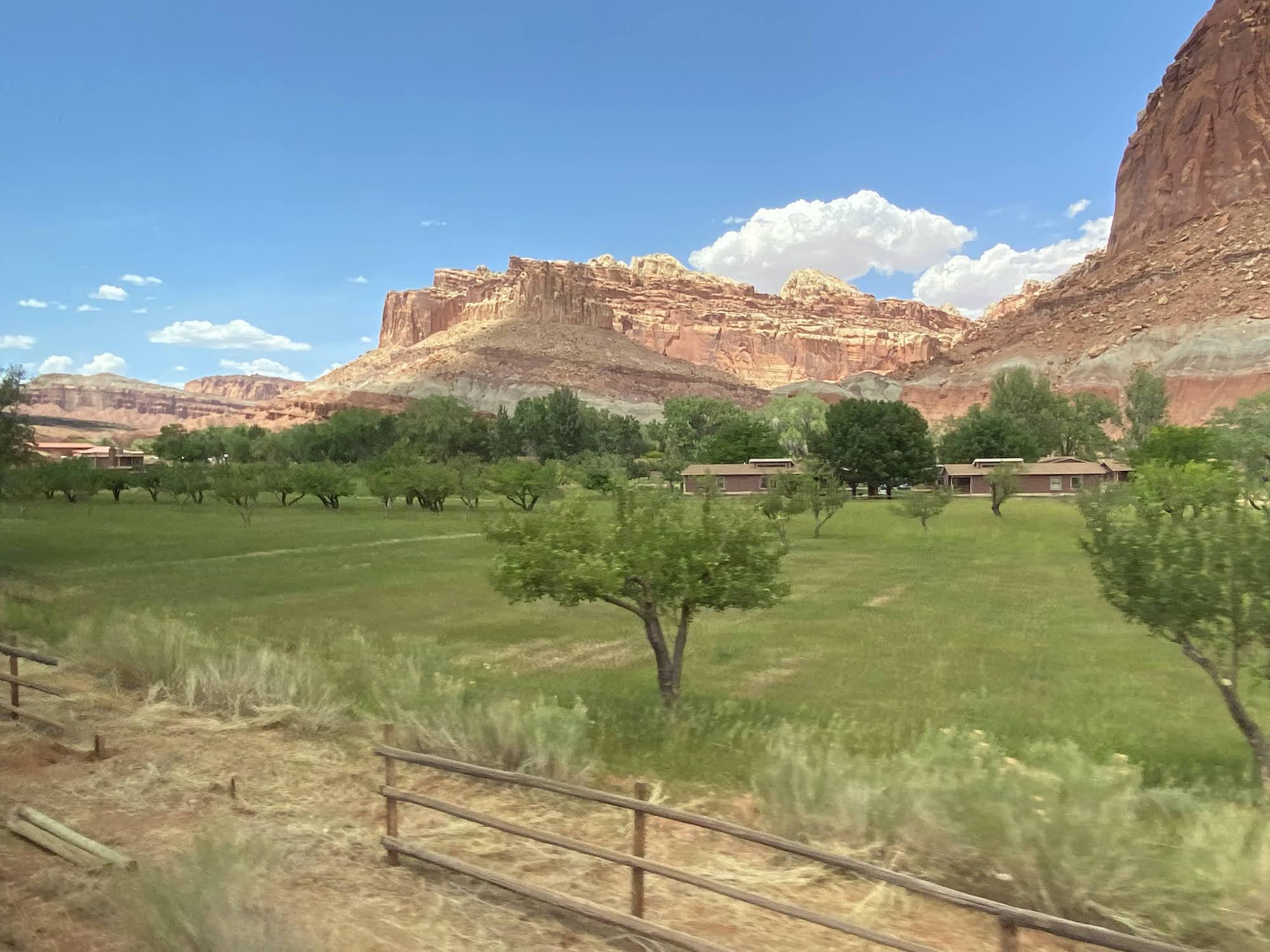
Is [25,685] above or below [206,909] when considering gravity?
below

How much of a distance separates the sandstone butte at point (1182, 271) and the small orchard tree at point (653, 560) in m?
119

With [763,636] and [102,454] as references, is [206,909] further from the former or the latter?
[102,454]

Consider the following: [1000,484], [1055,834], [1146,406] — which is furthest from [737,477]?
[1055,834]

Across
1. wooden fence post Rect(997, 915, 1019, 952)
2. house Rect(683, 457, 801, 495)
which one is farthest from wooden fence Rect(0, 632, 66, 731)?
house Rect(683, 457, 801, 495)

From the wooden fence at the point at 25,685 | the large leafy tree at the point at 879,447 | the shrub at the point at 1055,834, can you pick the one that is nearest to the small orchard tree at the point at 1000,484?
the large leafy tree at the point at 879,447

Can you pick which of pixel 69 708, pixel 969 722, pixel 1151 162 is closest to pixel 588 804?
pixel 969 722

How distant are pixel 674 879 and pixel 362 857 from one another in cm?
285

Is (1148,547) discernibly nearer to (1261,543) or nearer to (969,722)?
(1261,543)

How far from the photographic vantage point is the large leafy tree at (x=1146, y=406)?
92.8 m

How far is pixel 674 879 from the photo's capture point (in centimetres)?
517

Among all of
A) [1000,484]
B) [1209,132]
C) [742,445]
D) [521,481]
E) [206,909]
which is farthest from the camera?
[1209,132]

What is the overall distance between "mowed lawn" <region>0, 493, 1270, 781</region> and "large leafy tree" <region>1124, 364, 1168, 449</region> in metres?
68.5

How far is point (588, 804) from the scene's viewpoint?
7809mm

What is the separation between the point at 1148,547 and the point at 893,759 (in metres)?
4.26
